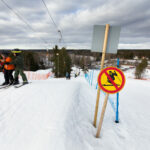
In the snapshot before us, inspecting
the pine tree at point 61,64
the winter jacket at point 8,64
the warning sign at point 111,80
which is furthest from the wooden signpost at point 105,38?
the pine tree at point 61,64

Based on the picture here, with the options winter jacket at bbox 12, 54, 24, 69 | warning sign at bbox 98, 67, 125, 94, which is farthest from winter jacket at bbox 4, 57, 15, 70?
warning sign at bbox 98, 67, 125, 94

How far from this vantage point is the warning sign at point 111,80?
91.4 inches

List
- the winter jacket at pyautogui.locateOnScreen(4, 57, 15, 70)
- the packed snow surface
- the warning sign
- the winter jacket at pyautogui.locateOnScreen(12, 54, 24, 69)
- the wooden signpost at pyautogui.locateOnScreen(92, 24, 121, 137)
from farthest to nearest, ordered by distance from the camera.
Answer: the winter jacket at pyautogui.locateOnScreen(4, 57, 15, 70)
the winter jacket at pyautogui.locateOnScreen(12, 54, 24, 69)
the wooden signpost at pyautogui.locateOnScreen(92, 24, 121, 137)
the warning sign
the packed snow surface

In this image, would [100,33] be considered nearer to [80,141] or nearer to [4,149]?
[80,141]

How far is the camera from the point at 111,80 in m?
2.33

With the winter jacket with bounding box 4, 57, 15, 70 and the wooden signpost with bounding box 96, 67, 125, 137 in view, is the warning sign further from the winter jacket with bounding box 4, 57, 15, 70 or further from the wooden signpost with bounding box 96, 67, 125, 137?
the winter jacket with bounding box 4, 57, 15, 70

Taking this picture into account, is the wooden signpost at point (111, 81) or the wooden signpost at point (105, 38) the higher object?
the wooden signpost at point (105, 38)

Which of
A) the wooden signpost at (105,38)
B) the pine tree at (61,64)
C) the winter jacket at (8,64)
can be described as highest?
the wooden signpost at (105,38)

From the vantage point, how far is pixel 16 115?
2.81 meters

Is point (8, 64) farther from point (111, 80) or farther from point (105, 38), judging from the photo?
point (111, 80)

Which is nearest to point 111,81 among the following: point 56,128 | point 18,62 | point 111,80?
point 111,80

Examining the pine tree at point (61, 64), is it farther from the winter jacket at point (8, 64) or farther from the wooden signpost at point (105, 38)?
the wooden signpost at point (105, 38)

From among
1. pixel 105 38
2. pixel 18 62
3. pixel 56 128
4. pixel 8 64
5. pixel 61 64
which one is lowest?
pixel 61 64

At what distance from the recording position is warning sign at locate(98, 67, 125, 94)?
91.4 inches
